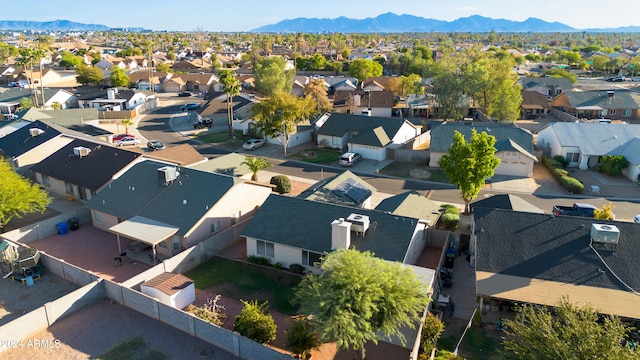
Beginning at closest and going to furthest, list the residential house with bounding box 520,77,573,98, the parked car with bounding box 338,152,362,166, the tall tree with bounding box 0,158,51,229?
the tall tree with bounding box 0,158,51,229, the parked car with bounding box 338,152,362,166, the residential house with bounding box 520,77,573,98

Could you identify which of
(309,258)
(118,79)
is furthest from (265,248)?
(118,79)

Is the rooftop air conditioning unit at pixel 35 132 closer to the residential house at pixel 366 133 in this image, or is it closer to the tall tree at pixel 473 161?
the residential house at pixel 366 133

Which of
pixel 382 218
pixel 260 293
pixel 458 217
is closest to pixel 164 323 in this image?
pixel 260 293

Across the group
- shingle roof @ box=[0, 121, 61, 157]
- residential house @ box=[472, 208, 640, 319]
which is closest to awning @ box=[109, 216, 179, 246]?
residential house @ box=[472, 208, 640, 319]

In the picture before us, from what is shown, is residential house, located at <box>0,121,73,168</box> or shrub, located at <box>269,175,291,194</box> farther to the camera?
residential house, located at <box>0,121,73,168</box>

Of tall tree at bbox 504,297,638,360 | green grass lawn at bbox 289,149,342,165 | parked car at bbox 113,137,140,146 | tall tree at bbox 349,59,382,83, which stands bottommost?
green grass lawn at bbox 289,149,342,165

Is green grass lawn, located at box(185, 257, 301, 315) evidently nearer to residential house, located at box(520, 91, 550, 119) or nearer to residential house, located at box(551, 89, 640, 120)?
residential house, located at box(520, 91, 550, 119)
